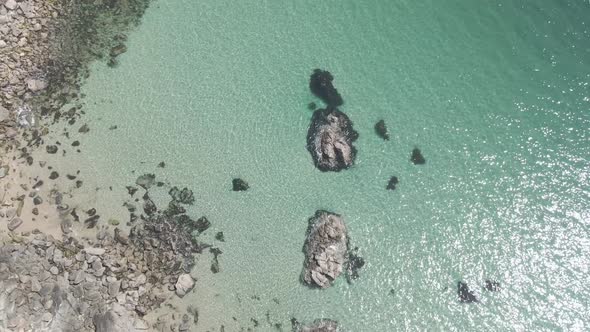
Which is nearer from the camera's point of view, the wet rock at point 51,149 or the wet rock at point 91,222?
the wet rock at point 91,222

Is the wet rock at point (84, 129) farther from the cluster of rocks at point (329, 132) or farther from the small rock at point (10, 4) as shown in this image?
the cluster of rocks at point (329, 132)

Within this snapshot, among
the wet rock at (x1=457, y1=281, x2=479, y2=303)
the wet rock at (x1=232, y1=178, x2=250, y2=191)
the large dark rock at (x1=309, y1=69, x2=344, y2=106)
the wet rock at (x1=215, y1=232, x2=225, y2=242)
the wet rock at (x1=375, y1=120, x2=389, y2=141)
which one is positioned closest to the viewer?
the wet rock at (x1=215, y1=232, x2=225, y2=242)

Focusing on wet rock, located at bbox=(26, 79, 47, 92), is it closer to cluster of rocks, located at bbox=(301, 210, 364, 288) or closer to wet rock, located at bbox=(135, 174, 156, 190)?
wet rock, located at bbox=(135, 174, 156, 190)

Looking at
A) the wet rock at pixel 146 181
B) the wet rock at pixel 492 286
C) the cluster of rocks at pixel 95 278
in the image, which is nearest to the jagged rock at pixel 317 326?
the cluster of rocks at pixel 95 278

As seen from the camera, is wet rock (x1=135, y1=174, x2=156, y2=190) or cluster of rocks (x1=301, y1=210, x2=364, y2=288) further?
wet rock (x1=135, y1=174, x2=156, y2=190)

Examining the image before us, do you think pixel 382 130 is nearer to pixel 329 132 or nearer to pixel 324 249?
pixel 329 132

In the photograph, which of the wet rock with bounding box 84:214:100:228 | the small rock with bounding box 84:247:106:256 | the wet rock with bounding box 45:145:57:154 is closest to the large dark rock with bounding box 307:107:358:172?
the wet rock with bounding box 84:214:100:228

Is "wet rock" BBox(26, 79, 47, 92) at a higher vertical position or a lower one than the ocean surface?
lower

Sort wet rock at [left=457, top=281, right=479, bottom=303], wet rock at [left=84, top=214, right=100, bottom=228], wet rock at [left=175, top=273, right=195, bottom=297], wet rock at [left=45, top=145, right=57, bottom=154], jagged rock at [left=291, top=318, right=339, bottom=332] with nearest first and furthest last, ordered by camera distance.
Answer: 1. wet rock at [left=175, top=273, right=195, bottom=297]
2. jagged rock at [left=291, top=318, right=339, bottom=332]
3. wet rock at [left=84, top=214, right=100, bottom=228]
4. wet rock at [left=45, top=145, right=57, bottom=154]
5. wet rock at [left=457, top=281, right=479, bottom=303]
